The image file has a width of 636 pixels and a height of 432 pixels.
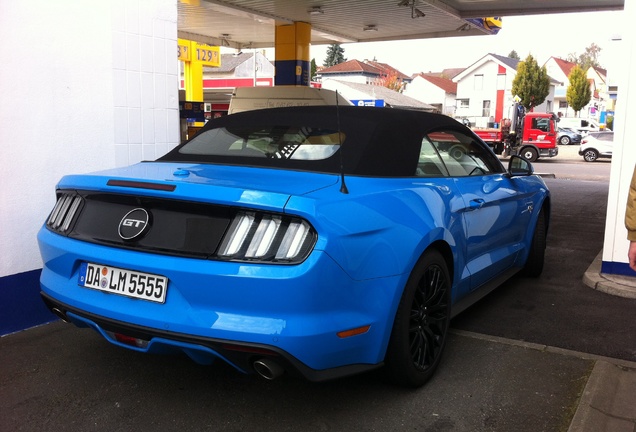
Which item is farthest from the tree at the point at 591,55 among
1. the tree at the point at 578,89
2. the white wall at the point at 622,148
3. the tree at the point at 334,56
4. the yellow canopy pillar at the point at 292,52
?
the white wall at the point at 622,148

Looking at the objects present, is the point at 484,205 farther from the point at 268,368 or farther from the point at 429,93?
the point at 429,93

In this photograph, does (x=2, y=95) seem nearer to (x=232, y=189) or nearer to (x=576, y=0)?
(x=232, y=189)

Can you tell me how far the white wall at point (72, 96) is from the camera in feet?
13.5

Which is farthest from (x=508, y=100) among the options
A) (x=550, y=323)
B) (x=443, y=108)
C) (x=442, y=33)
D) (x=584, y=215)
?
(x=550, y=323)

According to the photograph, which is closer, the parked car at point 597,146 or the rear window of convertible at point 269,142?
the rear window of convertible at point 269,142

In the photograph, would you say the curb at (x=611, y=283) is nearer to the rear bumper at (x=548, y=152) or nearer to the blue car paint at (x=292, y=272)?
the blue car paint at (x=292, y=272)

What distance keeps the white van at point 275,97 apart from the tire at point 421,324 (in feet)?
24.0

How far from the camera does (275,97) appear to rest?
10.5 m

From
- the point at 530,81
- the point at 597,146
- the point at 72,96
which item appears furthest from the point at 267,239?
the point at 530,81

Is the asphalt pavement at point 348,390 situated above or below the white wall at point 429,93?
below

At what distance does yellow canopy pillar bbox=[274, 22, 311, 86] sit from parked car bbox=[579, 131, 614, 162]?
59.1 ft

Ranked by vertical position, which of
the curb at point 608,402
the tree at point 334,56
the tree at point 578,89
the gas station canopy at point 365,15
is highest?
the tree at point 334,56

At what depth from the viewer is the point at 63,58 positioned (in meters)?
4.39

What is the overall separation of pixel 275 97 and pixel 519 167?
605 centimetres
